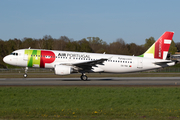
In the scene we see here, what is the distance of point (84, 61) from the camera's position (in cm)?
3195

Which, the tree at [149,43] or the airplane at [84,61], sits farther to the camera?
the tree at [149,43]

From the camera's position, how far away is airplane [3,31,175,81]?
102 feet

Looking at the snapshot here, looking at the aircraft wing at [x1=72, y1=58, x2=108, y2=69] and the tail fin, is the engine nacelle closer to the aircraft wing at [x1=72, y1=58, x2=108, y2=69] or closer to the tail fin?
the aircraft wing at [x1=72, y1=58, x2=108, y2=69]

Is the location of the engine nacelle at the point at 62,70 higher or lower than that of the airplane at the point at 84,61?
lower

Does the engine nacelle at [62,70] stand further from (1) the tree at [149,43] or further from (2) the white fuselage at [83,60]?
(1) the tree at [149,43]

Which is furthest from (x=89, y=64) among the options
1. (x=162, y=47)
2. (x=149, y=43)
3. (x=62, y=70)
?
(x=149, y=43)

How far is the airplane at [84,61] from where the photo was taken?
102 feet
